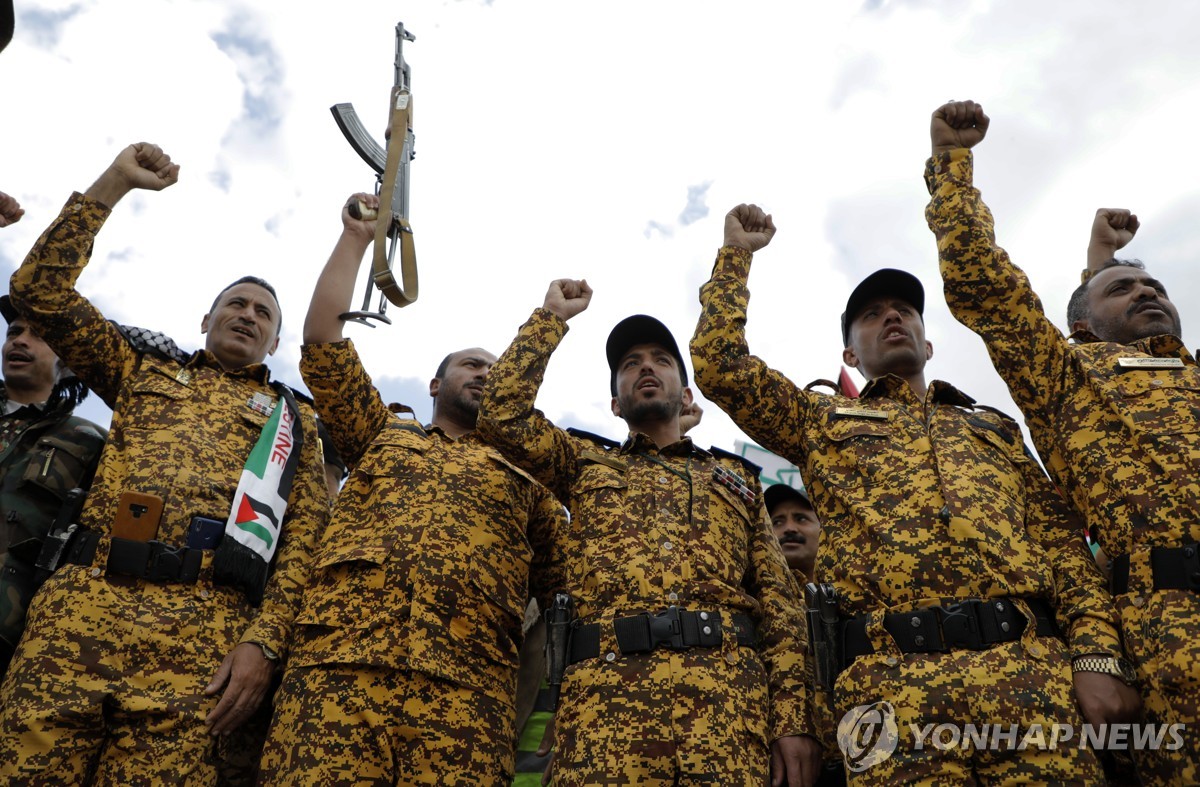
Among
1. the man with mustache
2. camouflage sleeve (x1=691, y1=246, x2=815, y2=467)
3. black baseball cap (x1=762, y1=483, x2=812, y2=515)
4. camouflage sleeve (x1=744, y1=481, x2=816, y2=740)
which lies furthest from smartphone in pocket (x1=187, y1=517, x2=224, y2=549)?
black baseball cap (x1=762, y1=483, x2=812, y2=515)

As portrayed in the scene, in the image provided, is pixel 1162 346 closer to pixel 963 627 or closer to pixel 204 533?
pixel 963 627

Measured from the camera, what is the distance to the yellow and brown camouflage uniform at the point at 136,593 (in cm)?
299

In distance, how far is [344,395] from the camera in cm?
393

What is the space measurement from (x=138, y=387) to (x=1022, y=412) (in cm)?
393

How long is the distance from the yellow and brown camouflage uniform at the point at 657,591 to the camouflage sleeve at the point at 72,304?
1.82 metres

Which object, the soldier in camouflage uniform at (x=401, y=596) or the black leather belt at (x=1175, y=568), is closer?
the black leather belt at (x=1175, y=568)

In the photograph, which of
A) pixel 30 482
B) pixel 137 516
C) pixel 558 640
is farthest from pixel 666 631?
pixel 30 482

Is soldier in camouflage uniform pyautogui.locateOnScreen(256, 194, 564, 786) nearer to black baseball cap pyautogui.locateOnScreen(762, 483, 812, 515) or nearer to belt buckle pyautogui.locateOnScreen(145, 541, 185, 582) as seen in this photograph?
belt buckle pyautogui.locateOnScreen(145, 541, 185, 582)

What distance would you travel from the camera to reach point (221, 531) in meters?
3.50

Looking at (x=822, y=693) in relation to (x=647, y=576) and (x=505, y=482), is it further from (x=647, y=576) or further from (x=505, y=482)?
(x=505, y=482)

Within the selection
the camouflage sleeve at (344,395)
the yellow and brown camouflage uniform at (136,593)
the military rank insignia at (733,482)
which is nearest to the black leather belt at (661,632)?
the military rank insignia at (733,482)

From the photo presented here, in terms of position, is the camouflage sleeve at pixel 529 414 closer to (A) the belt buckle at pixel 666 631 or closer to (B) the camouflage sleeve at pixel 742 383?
(B) the camouflage sleeve at pixel 742 383

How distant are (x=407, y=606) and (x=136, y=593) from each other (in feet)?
3.50

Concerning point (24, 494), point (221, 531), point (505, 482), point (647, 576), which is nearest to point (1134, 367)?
point (647, 576)
